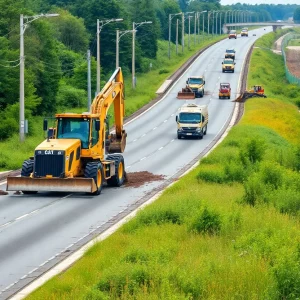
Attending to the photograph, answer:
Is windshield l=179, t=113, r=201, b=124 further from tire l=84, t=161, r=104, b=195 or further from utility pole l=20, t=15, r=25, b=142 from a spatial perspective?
tire l=84, t=161, r=104, b=195

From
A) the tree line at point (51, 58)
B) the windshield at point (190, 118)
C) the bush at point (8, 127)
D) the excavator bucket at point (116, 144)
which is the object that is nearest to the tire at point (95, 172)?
the excavator bucket at point (116, 144)

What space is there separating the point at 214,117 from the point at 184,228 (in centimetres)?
5596

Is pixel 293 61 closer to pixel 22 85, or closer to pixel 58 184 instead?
pixel 22 85

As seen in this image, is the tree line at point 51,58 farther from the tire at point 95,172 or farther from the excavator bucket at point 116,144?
the tire at point 95,172

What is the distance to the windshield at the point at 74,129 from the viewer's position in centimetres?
3503

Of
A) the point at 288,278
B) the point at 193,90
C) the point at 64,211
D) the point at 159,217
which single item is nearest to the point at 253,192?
the point at 159,217

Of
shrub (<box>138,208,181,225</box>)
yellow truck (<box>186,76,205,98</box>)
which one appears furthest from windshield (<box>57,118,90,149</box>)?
yellow truck (<box>186,76,205,98</box>)

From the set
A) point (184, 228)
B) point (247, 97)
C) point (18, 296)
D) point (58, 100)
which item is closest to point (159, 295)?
point (18, 296)

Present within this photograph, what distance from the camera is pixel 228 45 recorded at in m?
178

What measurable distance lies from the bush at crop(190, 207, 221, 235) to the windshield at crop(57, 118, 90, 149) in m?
11.8

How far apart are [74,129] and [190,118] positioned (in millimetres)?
29469

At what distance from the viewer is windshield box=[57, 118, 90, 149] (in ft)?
115

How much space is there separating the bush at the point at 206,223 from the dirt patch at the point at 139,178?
1437 cm

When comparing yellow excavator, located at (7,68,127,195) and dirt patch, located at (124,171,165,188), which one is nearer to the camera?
yellow excavator, located at (7,68,127,195)
